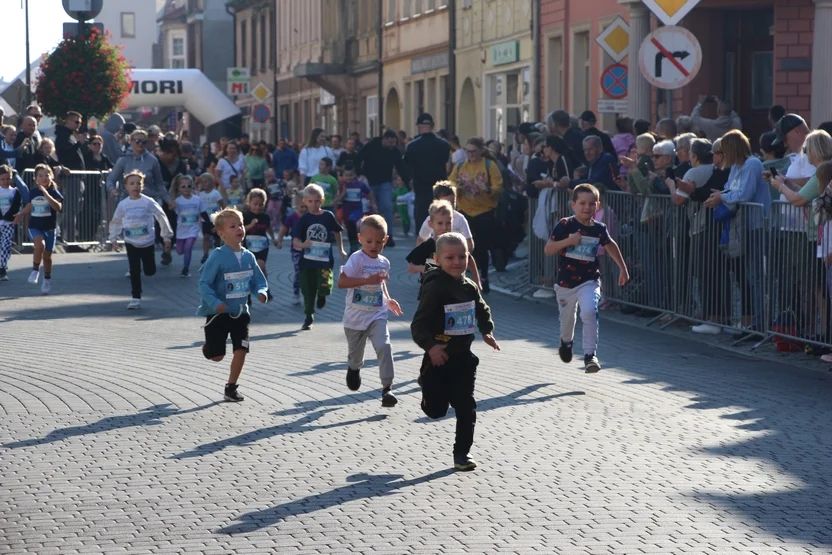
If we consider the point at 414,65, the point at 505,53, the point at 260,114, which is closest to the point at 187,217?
the point at 505,53

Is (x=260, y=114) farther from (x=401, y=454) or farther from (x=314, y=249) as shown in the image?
(x=401, y=454)

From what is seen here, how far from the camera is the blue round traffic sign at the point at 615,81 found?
22531 millimetres

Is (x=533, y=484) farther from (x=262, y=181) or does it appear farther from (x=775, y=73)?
(x=262, y=181)

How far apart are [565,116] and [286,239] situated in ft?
43.4

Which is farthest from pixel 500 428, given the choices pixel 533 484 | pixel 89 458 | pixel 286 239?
pixel 286 239

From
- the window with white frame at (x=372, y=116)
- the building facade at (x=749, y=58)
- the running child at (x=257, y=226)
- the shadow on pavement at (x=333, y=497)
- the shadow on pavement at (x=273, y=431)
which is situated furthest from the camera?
the window with white frame at (x=372, y=116)

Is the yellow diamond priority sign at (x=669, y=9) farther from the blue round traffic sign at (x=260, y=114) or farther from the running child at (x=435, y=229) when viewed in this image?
the blue round traffic sign at (x=260, y=114)

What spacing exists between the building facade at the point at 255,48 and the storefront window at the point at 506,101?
32622 millimetres

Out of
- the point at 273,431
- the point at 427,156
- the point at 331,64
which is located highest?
the point at 331,64

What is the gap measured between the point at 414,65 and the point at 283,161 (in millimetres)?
13787

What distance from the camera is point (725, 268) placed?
49.2 feet

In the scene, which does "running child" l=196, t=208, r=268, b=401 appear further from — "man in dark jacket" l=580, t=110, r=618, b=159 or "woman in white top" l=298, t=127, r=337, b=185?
"woman in white top" l=298, t=127, r=337, b=185

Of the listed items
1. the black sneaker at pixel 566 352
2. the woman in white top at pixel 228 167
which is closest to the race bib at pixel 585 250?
the black sneaker at pixel 566 352

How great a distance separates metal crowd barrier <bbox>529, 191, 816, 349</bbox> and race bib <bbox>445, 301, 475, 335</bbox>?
16.0ft
